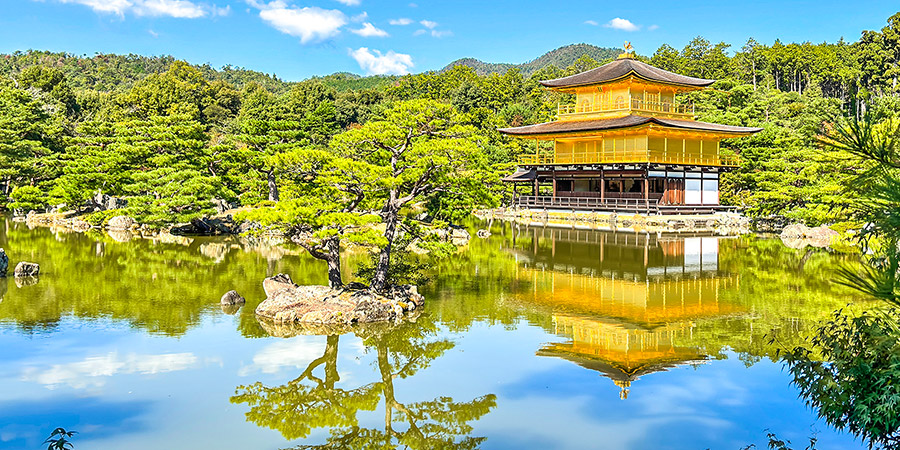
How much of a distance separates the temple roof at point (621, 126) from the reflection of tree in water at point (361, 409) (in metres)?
25.1

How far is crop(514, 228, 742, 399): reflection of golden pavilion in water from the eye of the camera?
1080cm

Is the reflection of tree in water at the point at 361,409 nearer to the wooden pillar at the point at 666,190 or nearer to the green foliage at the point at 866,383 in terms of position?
the green foliage at the point at 866,383

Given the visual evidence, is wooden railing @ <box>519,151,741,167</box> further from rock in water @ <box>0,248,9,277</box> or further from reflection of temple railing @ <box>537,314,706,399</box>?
rock in water @ <box>0,248,9,277</box>

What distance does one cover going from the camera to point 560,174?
123 ft

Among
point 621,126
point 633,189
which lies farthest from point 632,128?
point 633,189

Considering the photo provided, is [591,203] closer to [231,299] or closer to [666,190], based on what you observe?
[666,190]

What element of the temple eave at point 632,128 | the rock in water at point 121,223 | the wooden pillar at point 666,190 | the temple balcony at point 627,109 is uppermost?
the temple balcony at point 627,109

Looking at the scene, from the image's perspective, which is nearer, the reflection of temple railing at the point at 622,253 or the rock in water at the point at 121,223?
the reflection of temple railing at the point at 622,253

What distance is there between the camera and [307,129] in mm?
36031

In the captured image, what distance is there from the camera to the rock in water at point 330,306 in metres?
12.5

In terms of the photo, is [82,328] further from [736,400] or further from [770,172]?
[770,172]

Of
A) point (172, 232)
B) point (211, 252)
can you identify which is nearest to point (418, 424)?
point (211, 252)

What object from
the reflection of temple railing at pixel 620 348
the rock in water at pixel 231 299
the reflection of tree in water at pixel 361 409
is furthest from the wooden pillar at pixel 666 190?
the reflection of tree in water at pixel 361 409

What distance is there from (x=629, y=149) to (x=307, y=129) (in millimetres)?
16304
